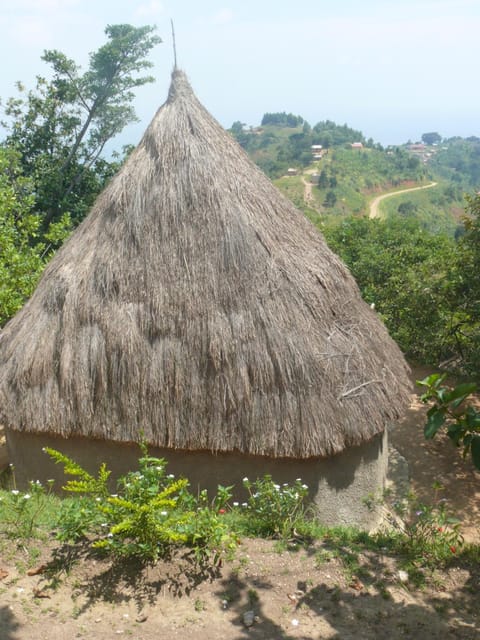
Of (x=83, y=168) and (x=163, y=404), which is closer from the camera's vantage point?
(x=163, y=404)

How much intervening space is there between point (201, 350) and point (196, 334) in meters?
0.19

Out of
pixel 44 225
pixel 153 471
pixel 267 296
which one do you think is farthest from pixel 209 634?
pixel 44 225

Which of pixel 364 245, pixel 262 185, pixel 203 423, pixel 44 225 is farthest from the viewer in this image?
pixel 44 225

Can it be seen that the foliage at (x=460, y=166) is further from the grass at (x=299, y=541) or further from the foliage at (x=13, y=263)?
the grass at (x=299, y=541)

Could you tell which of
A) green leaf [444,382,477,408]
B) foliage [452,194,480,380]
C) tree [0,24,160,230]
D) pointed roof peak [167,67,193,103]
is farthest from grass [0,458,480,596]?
tree [0,24,160,230]

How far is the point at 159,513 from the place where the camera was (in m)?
4.61

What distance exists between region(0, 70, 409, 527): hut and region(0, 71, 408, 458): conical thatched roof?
2 cm

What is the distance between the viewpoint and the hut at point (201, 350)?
6426mm

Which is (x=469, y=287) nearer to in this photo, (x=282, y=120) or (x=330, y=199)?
(x=330, y=199)

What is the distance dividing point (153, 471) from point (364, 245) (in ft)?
36.1

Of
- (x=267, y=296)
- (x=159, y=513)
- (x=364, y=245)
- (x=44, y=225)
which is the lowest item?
(x=159, y=513)

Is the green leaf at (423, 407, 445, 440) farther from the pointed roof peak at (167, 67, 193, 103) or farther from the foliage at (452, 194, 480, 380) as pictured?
the pointed roof peak at (167, 67, 193, 103)

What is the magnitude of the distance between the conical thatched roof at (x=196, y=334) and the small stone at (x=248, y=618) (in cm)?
224

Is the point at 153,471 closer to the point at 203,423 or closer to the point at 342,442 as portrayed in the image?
the point at 203,423
